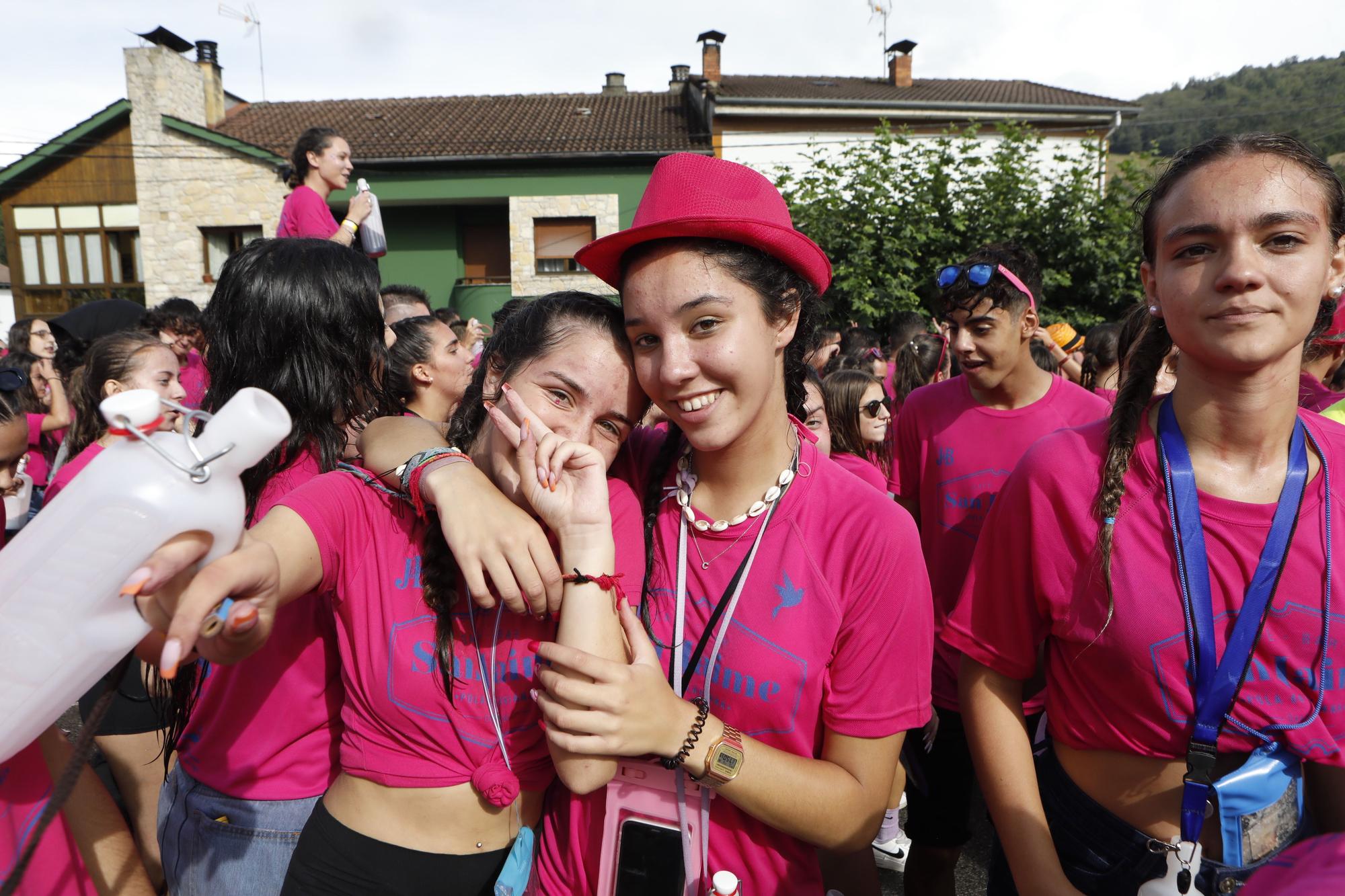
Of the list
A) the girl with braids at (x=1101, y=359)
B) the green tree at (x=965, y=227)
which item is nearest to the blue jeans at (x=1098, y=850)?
the girl with braids at (x=1101, y=359)

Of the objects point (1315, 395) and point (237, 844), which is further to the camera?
point (1315, 395)

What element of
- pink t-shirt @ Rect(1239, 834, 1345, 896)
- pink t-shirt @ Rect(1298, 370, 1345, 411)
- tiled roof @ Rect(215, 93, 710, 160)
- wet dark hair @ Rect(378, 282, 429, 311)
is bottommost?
pink t-shirt @ Rect(1239, 834, 1345, 896)

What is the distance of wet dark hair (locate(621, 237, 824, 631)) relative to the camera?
176 cm

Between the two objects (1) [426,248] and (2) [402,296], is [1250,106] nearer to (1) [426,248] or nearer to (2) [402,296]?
(1) [426,248]

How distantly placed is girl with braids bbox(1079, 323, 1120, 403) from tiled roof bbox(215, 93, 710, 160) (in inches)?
588

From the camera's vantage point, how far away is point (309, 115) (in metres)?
23.3

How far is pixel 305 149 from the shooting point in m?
5.55

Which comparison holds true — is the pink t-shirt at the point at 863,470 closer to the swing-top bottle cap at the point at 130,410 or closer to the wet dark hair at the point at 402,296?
the swing-top bottle cap at the point at 130,410

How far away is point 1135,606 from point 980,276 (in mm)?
2391

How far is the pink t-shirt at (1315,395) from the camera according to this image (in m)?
3.16

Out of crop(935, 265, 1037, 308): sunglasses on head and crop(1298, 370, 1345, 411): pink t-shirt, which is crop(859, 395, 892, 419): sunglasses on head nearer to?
crop(935, 265, 1037, 308): sunglasses on head

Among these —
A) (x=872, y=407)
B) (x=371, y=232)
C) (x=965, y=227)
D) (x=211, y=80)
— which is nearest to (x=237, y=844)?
(x=872, y=407)

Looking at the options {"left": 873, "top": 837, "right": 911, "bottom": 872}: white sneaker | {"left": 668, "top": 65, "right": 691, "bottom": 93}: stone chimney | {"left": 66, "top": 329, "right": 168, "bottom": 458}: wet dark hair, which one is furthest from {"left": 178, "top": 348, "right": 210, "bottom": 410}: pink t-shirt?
{"left": 668, "top": 65, "right": 691, "bottom": 93}: stone chimney

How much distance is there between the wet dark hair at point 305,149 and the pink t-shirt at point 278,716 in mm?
4445
